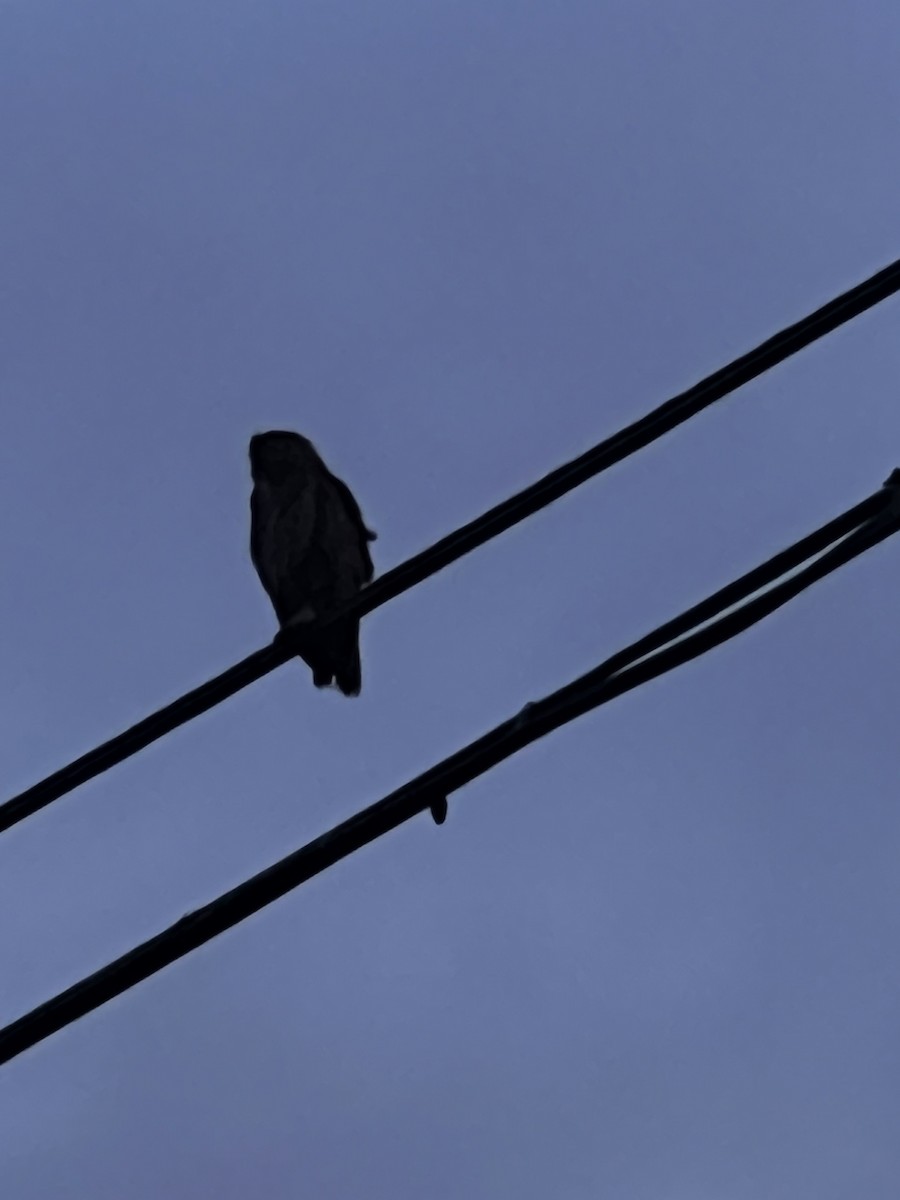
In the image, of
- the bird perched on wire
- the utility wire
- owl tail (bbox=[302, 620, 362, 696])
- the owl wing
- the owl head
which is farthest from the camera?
the owl head

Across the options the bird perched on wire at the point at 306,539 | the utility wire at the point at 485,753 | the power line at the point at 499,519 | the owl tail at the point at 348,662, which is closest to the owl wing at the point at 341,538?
the bird perched on wire at the point at 306,539

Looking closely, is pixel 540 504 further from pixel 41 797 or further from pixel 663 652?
pixel 41 797

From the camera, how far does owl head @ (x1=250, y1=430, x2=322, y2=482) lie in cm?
1008

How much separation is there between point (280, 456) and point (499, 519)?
569 centimetres

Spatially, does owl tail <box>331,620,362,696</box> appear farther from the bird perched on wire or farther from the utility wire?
the utility wire

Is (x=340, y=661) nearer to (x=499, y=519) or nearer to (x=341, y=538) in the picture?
(x=341, y=538)

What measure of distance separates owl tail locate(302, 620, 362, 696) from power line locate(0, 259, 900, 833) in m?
4.45

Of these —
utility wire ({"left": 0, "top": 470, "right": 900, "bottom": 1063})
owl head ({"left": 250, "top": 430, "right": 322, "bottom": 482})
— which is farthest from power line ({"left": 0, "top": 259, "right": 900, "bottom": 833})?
owl head ({"left": 250, "top": 430, "right": 322, "bottom": 482})

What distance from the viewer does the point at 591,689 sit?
4.09 metres

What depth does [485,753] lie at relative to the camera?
421cm

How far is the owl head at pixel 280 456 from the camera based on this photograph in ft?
33.1

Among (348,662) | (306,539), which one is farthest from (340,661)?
(306,539)

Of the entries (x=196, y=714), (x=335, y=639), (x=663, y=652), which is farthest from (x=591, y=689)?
(x=335, y=639)

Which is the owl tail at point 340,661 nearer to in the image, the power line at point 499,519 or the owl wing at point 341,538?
the owl wing at point 341,538
